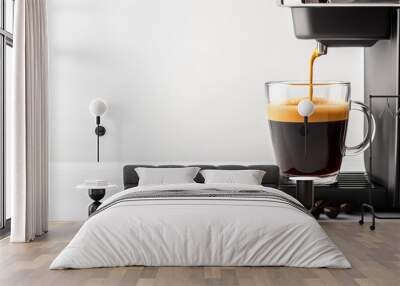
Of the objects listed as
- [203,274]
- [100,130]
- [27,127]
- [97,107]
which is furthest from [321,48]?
[100,130]

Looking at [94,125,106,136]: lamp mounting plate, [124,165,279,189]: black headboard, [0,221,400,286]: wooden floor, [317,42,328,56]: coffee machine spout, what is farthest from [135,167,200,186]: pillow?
[317,42,328,56]: coffee machine spout

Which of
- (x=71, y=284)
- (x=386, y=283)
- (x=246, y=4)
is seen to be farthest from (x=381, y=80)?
(x=71, y=284)

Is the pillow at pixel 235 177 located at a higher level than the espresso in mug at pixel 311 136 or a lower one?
lower

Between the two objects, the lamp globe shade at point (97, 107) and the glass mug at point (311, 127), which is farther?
the lamp globe shade at point (97, 107)

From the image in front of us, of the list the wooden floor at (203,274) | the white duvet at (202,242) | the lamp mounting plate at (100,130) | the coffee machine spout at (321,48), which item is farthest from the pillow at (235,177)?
the coffee machine spout at (321,48)

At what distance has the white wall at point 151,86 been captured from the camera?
22.1 feet

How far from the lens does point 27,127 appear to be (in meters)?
5.26

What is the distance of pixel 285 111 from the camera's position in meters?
0.56

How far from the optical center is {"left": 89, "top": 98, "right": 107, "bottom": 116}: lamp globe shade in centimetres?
640

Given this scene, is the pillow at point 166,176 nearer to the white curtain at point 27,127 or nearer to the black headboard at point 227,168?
the black headboard at point 227,168

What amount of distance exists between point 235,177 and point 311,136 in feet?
18.0

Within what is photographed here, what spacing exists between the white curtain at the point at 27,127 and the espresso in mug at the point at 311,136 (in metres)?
4.91

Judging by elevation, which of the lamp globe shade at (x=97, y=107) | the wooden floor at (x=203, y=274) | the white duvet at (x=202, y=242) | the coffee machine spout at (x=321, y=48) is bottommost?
the wooden floor at (x=203, y=274)

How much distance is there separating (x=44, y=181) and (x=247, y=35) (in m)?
2.86
